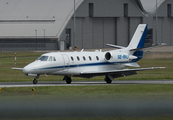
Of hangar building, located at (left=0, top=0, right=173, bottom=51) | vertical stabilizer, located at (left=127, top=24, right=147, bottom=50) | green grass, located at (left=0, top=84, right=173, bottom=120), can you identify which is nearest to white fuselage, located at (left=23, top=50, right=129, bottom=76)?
vertical stabilizer, located at (left=127, top=24, right=147, bottom=50)

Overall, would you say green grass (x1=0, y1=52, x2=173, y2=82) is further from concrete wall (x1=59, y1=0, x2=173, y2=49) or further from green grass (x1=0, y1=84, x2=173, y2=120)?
concrete wall (x1=59, y1=0, x2=173, y2=49)

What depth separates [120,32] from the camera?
120500 millimetres

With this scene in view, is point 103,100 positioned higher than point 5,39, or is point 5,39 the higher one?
point 5,39

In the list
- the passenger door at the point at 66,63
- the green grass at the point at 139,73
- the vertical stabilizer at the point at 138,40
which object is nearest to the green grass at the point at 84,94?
the passenger door at the point at 66,63

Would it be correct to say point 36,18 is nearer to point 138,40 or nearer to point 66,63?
point 138,40

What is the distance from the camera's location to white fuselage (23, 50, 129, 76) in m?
29.9

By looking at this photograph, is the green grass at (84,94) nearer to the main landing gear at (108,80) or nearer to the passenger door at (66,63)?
the passenger door at (66,63)

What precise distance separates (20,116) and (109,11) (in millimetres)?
104222

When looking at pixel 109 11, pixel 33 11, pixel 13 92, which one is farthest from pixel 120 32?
pixel 13 92

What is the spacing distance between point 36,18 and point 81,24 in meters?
14.3

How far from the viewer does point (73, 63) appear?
31.8 meters

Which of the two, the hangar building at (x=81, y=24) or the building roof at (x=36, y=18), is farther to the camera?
the building roof at (x=36, y=18)

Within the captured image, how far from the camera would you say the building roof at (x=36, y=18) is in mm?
117000

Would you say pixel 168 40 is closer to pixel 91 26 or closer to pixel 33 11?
pixel 91 26
